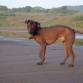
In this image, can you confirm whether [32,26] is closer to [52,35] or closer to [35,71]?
[52,35]

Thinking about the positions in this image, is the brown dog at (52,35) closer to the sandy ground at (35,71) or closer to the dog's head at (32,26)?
the dog's head at (32,26)

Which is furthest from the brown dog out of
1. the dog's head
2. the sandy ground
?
the sandy ground

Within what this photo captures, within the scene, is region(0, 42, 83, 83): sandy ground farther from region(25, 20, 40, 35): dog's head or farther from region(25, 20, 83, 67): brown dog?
region(25, 20, 40, 35): dog's head

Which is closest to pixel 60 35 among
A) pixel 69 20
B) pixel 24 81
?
pixel 24 81

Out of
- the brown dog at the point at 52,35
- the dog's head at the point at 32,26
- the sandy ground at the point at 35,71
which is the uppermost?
the dog's head at the point at 32,26

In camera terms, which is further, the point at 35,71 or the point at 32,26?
the point at 32,26

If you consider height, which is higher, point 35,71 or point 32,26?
point 32,26

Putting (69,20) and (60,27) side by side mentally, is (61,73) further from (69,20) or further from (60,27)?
(69,20)

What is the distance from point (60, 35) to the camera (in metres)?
13.0

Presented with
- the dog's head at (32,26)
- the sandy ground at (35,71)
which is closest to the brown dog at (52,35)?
the dog's head at (32,26)

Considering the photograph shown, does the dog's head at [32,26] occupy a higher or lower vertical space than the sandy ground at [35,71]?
higher

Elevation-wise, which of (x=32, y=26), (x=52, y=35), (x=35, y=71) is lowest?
(x=35, y=71)

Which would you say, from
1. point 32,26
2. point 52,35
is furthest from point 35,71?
point 52,35

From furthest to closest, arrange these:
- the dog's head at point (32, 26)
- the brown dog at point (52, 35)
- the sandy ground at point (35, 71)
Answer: the brown dog at point (52, 35), the dog's head at point (32, 26), the sandy ground at point (35, 71)
